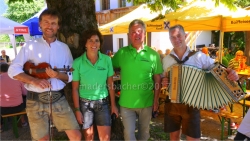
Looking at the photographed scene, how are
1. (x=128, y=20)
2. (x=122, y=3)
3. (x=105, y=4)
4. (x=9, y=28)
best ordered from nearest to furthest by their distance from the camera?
1. (x=9, y=28)
2. (x=128, y=20)
3. (x=122, y=3)
4. (x=105, y=4)

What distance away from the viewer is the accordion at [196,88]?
2.71 metres

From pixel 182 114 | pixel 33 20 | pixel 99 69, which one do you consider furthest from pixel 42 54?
pixel 33 20

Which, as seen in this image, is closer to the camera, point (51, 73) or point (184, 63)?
point (51, 73)

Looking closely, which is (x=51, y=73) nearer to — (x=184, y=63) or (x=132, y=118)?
(x=132, y=118)

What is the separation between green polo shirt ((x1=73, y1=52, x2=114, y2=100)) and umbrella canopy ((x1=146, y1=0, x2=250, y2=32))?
3.51 meters

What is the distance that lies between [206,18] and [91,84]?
4.09 metres

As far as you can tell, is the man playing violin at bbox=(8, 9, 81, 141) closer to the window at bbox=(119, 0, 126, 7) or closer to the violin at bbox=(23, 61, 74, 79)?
the violin at bbox=(23, 61, 74, 79)

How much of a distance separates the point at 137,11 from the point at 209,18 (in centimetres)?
392

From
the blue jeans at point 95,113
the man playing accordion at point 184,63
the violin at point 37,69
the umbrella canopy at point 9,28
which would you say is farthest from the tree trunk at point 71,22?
the umbrella canopy at point 9,28

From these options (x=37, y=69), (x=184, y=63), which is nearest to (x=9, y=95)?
(x=37, y=69)

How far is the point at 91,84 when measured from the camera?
273 cm

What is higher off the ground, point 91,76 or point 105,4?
point 105,4

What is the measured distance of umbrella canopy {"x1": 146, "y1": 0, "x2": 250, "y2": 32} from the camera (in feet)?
17.4

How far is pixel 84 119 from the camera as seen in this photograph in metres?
2.78
